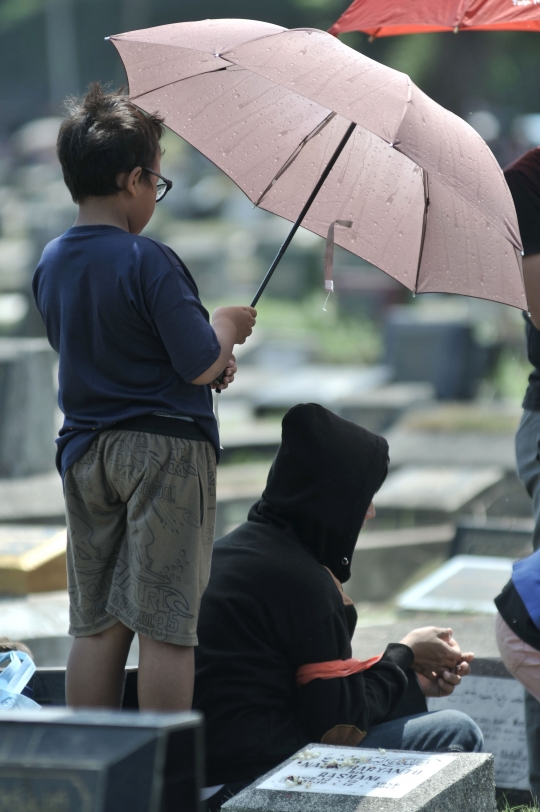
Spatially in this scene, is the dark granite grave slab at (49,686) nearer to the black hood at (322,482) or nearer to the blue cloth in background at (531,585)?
the black hood at (322,482)

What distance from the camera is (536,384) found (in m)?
3.20

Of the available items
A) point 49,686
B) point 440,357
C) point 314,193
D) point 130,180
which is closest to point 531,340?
point 314,193

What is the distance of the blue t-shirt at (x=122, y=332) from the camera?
7.69ft

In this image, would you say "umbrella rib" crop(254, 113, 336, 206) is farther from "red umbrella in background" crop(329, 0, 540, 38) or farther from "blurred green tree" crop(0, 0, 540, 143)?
"blurred green tree" crop(0, 0, 540, 143)

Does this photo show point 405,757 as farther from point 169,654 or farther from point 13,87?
point 13,87

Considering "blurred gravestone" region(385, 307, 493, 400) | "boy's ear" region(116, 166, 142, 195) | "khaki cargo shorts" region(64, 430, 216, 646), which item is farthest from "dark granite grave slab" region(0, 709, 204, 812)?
"blurred gravestone" region(385, 307, 493, 400)

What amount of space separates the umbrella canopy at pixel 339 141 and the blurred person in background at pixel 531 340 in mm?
323

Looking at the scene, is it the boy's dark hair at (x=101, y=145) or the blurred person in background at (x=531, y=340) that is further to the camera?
the blurred person in background at (x=531, y=340)

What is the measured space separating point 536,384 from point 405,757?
1.32 meters

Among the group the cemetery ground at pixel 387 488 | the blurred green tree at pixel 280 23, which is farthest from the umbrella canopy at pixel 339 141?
the blurred green tree at pixel 280 23

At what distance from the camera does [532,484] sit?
319cm

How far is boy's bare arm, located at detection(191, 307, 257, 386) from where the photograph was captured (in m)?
2.37

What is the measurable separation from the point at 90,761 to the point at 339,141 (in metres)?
2.15

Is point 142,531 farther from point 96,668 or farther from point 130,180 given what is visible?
point 130,180
